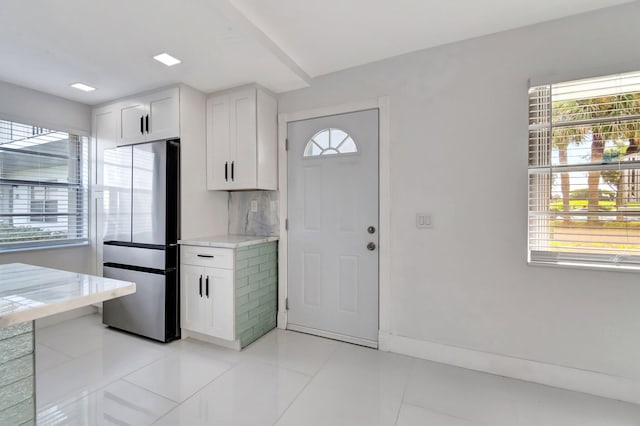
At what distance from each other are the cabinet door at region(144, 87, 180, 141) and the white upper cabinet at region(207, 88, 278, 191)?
321 millimetres

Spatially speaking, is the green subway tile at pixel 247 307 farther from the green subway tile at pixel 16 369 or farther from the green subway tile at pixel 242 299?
the green subway tile at pixel 16 369

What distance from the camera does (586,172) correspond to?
6.45 feet

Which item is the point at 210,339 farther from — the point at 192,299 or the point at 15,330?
the point at 15,330

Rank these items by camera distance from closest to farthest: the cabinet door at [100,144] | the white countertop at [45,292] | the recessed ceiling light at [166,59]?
the white countertop at [45,292], the recessed ceiling light at [166,59], the cabinet door at [100,144]

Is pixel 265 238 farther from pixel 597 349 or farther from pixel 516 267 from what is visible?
pixel 597 349

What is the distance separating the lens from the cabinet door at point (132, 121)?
2.92m

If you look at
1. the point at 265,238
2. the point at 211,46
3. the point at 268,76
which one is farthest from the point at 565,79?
the point at 265,238

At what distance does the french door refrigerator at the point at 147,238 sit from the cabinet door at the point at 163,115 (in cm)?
14

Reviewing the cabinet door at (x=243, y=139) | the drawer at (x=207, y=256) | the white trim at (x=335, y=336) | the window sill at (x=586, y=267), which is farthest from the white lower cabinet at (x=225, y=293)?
the window sill at (x=586, y=267)

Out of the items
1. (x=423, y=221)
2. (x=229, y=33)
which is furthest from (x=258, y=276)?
(x=229, y=33)

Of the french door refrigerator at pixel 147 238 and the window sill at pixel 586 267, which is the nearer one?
the window sill at pixel 586 267

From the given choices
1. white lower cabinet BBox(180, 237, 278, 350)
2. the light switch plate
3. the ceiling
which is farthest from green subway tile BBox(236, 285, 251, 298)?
the ceiling

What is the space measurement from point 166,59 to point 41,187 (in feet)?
6.67

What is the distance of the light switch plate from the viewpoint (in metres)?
2.36
